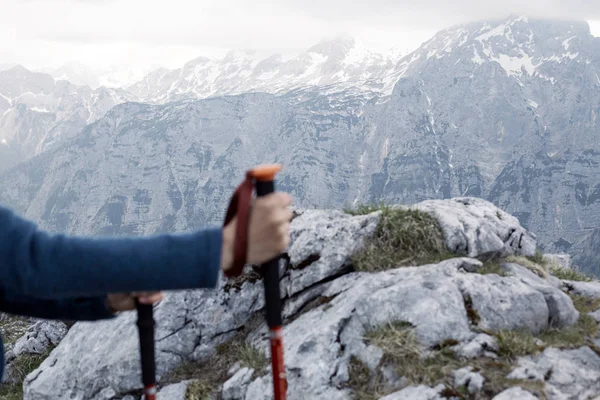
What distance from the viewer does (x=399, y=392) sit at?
706cm

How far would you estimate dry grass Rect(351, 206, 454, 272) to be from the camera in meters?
9.85

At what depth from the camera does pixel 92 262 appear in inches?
103

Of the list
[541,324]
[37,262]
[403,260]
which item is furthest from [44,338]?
[37,262]

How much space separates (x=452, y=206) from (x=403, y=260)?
2.89 m

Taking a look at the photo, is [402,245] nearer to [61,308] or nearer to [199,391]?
[199,391]

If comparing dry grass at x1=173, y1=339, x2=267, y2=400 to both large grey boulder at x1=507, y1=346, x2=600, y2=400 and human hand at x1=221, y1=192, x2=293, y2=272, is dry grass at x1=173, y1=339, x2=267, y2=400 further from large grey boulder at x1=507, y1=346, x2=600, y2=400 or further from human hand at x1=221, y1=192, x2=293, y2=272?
human hand at x1=221, y1=192, x2=293, y2=272

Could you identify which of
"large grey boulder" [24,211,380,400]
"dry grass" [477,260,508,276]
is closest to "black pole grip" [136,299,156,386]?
"large grey boulder" [24,211,380,400]

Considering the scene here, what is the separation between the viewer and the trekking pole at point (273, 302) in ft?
10.4

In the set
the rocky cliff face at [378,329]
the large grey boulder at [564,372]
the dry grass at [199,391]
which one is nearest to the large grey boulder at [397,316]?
the rocky cliff face at [378,329]

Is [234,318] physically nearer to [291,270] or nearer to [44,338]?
[291,270]

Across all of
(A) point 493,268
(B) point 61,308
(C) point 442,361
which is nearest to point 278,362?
(B) point 61,308

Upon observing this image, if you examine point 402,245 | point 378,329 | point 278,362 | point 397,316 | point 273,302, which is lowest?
point 378,329

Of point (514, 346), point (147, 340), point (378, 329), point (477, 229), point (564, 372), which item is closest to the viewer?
point (147, 340)

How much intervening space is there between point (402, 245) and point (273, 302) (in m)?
6.38
